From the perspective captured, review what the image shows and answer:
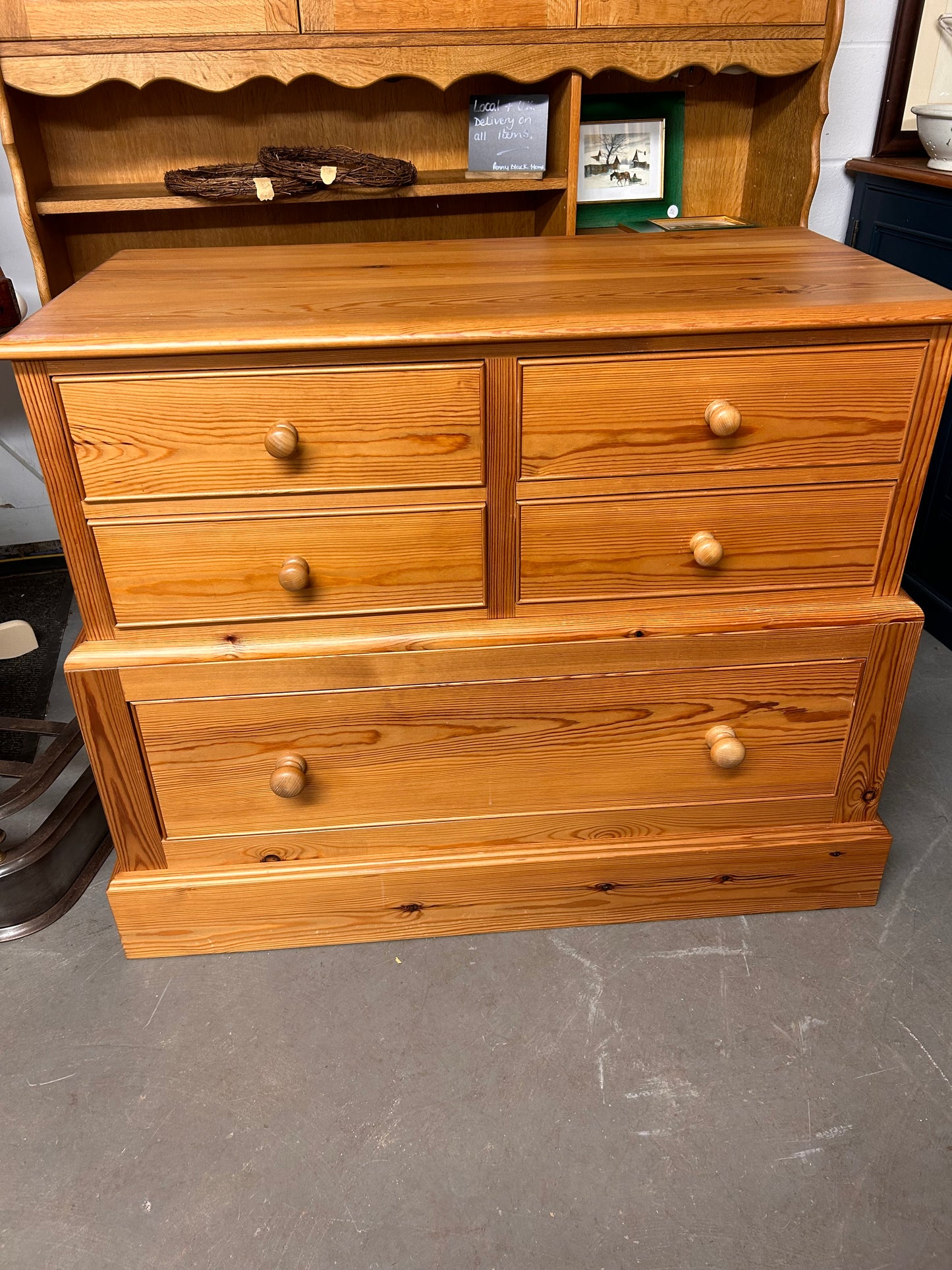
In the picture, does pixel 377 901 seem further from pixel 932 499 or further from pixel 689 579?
pixel 932 499

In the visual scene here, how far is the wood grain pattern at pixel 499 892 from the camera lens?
4.79 ft

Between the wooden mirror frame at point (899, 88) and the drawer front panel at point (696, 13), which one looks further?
the wooden mirror frame at point (899, 88)

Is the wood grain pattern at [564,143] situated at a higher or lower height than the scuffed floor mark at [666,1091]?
higher

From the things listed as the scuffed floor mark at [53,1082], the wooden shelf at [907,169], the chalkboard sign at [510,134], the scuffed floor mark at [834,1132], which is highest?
the chalkboard sign at [510,134]

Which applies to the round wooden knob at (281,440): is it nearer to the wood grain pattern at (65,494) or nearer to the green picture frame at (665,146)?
the wood grain pattern at (65,494)

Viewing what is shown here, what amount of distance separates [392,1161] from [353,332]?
1051 mm

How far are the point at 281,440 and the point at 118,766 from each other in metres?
0.57

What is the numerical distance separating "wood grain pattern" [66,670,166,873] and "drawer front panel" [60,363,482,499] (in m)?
0.28

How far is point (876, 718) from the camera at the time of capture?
145 cm

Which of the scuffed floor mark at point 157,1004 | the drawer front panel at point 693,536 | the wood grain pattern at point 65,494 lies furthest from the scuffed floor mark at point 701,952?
the wood grain pattern at point 65,494

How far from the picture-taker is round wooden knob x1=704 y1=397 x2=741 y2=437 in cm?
119

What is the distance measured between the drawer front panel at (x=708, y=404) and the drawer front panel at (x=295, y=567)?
0.54 ft

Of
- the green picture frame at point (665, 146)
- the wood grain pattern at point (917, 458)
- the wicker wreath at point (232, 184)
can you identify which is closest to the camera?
the wood grain pattern at point (917, 458)

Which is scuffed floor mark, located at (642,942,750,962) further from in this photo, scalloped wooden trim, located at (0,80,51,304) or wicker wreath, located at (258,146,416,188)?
scalloped wooden trim, located at (0,80,51,304)
